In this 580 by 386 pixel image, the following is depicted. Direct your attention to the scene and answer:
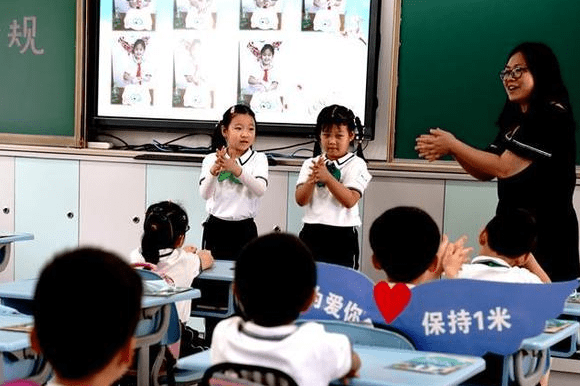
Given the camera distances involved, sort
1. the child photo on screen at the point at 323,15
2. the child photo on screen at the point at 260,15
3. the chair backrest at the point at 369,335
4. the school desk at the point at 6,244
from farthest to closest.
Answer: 1. the child photo on screen at the point at 260,15
2. the child photo on screen at the point at 323,15
3. the school desk at the point at 6,244
4. the chair backrest at the point at 369,335


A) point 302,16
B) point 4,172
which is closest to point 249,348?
point 302,16

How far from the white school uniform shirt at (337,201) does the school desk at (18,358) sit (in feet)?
6.81

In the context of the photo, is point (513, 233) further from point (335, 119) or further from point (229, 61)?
point (229, 61)

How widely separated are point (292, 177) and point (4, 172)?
1903mm

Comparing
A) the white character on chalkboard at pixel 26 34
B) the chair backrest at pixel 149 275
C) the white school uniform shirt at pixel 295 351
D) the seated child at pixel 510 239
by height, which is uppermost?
the white character on chalkboard at pixel 26 34

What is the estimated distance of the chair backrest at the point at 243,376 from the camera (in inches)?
77.4

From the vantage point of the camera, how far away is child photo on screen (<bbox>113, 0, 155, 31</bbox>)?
240 inches

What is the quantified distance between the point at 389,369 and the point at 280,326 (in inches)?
11.7

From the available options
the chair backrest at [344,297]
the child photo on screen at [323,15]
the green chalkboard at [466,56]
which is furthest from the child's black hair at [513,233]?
the child photo on screen at [323,15]

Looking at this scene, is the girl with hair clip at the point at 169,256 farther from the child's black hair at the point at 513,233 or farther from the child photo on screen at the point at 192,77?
the child photo on screen at the point at 192,77

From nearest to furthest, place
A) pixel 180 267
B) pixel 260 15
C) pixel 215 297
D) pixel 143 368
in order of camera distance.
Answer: pixel 143 368 < pixel 180 267 < pixel 215 297 < pixel 260 15

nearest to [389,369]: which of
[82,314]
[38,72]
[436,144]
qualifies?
[82,314]

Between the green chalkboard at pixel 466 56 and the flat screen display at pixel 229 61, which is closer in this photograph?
the green chalkboard at pixel 466 56

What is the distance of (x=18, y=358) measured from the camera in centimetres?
268
